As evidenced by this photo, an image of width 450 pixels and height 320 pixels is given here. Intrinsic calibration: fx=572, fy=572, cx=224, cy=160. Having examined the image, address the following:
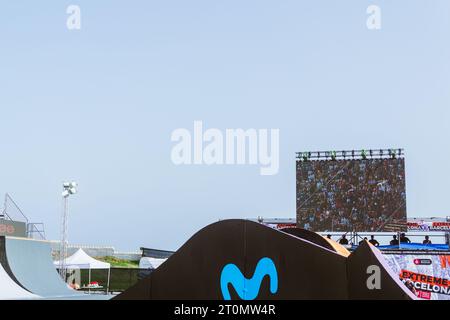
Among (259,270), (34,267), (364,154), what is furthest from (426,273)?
(34,267)

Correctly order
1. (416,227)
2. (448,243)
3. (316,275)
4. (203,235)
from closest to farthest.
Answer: (316,275) → (203,235) → (448,243) → (416,227)

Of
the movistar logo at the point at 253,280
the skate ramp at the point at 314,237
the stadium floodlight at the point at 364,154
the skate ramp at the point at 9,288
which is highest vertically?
the stadium floodlight at the point at 364,154

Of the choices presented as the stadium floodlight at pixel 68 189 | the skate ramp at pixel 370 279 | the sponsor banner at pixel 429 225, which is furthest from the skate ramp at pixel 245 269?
the sponsor banner at pixel 429 225

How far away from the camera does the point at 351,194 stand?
1544 inches

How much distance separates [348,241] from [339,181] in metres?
4.19

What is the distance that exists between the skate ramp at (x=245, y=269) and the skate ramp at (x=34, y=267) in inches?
806

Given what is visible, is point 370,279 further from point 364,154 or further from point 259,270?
point 364,154

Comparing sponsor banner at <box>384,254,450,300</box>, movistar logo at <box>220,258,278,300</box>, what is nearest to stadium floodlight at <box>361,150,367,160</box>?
sponsor banner at <box>384,254,450,300</box>

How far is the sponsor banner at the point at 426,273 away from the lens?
25562 mm

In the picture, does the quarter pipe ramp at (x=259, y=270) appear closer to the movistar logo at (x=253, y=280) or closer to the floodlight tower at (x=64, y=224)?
the movistar logo at (x=253, y=280)
